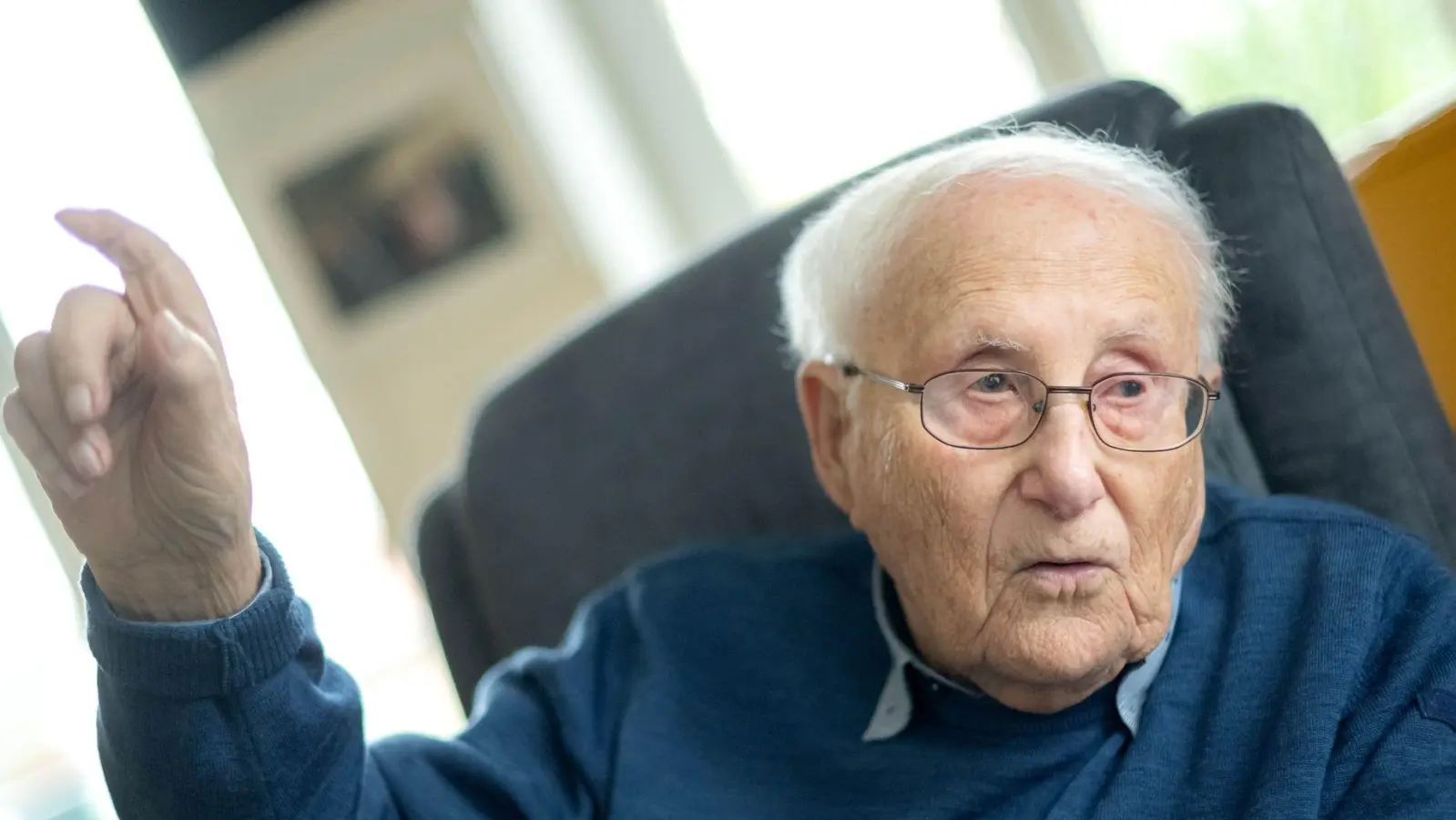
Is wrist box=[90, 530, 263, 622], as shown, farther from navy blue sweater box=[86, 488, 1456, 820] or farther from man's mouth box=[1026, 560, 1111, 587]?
man's mouth box=[1026, 560, 1111, 587]

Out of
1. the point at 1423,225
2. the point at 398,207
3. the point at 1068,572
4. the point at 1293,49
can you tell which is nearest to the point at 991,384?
the point at 1068,572

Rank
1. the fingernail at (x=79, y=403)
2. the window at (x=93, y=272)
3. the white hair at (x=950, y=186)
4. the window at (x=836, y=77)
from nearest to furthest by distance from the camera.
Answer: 1. the fingernail at (x=79, y=403)
2. the white hair at (x=950, y=186)
3. the window at (x=836, y=77)
4. the window at (x=93, y=272)

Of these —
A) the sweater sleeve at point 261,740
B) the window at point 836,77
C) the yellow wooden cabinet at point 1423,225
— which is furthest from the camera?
the window at point 836,77

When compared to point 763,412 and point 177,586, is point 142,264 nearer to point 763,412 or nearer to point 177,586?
point 177,586

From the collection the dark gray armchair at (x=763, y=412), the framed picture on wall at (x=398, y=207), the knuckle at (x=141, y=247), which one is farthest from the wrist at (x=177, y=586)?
the framed picture on wall at (x=398, y=207)

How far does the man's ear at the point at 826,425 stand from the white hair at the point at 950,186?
0.08 feet

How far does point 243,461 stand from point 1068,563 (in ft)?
2.22

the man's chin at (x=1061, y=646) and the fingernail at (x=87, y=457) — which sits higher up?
the fingernail at (x=87, y=457)

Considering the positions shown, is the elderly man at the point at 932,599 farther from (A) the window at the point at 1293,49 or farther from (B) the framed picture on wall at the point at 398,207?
(B) the framed picture on wall at the point at 398,207

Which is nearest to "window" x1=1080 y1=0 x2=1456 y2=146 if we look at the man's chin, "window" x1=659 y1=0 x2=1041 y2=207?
"window" x1=659 y1=0 x2=1041 y2=207

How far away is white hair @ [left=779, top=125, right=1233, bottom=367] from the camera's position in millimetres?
1058

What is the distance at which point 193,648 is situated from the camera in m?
0.84

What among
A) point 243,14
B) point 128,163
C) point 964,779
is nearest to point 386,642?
point 128,163

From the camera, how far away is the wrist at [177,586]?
0.84 metres
